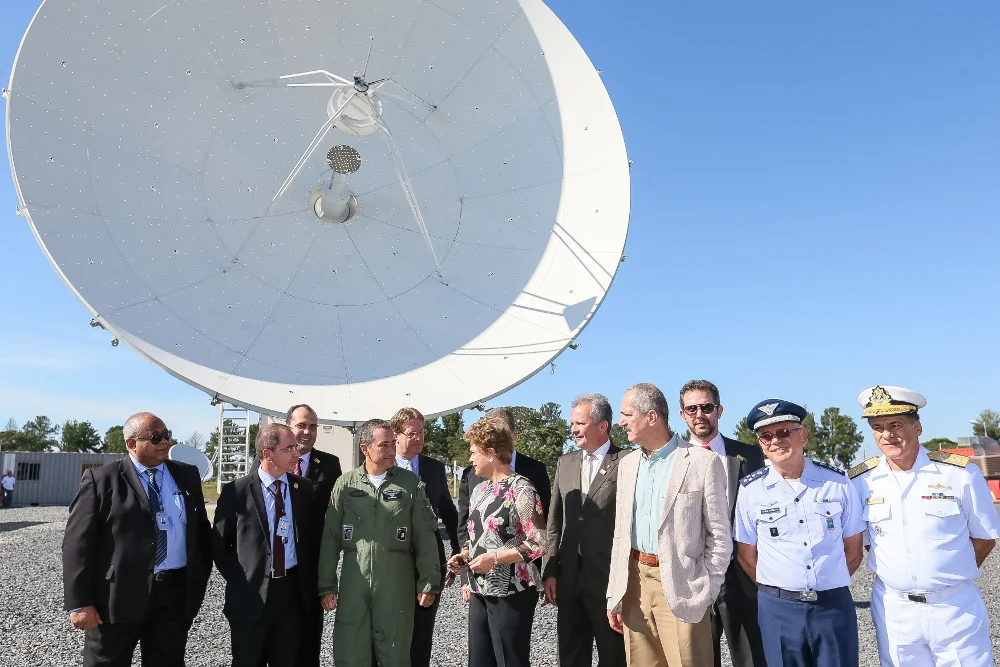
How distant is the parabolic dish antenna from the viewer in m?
8.28

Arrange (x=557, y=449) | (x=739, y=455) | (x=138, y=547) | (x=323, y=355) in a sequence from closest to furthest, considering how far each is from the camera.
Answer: (x=138, y=547) < (x=739, y=455) < (x=323, y=355) < (x=557, y=449)

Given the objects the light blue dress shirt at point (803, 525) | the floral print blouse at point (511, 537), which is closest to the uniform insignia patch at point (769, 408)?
the light blue dress shirt at point (803, 525)

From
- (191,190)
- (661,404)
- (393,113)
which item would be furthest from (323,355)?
(661,404)

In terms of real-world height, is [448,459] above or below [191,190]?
below

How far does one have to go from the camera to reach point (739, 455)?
5.90 meters

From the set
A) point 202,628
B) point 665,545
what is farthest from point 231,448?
point 665,545

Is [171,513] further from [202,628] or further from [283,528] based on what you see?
[202,628]

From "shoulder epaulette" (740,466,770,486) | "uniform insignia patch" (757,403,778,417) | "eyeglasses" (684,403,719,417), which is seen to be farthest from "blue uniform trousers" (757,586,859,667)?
"eyeglasses" (684,403,719,417)

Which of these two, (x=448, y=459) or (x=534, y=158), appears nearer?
(x=534, y=158)

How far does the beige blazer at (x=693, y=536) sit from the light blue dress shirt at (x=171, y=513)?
3.15 m

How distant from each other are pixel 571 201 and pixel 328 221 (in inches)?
134

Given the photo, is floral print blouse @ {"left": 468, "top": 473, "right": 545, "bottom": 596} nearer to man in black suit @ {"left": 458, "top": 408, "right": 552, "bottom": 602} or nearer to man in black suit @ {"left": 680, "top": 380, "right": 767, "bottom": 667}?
man in black suit @ {"left": 458, "top": 408, "right": 552, "bottom": 602}

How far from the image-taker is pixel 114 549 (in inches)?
200

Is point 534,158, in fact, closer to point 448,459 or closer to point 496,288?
point 496,288
